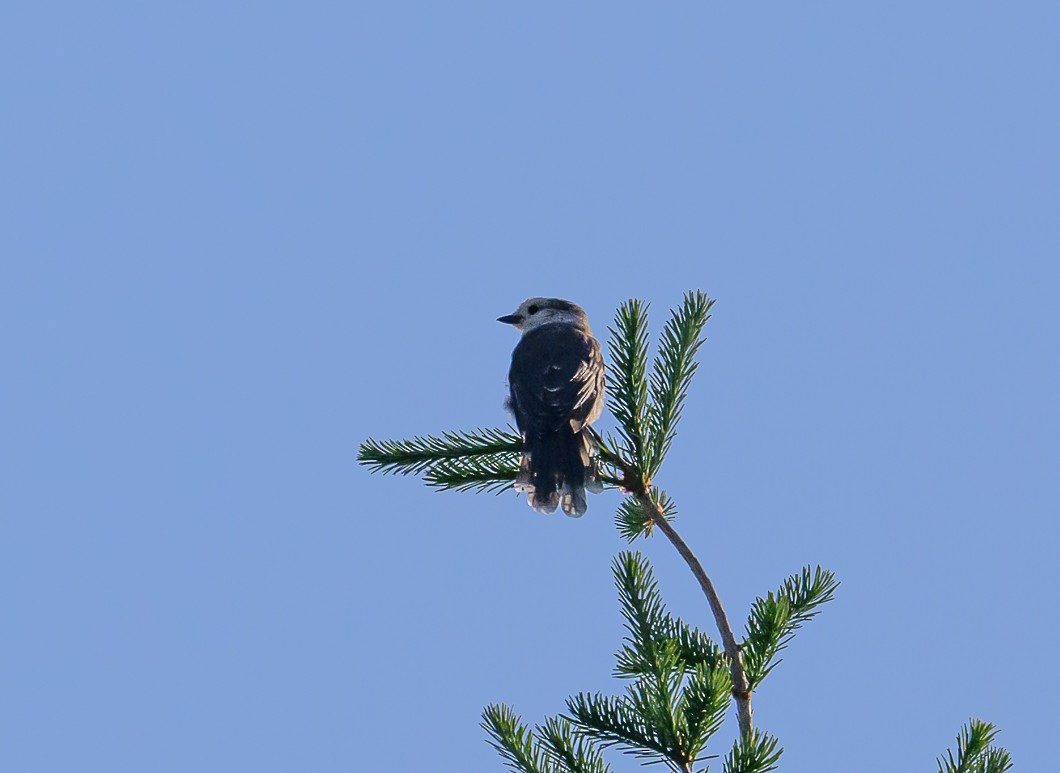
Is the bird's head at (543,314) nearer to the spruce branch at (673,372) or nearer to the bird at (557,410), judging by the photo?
the bird at (557,410)

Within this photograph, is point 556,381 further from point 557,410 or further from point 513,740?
point 513,740

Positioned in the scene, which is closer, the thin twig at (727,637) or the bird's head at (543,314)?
the thin twig at (727,637)

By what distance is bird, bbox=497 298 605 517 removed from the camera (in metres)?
5.43

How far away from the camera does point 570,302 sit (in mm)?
9203

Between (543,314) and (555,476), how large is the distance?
3.95 metres

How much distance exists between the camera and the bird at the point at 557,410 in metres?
5.43

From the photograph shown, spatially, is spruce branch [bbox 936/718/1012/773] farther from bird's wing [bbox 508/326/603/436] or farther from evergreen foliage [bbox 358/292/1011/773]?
bird's wing [bbox 508/326/603/436]

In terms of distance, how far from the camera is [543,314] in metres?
9.33

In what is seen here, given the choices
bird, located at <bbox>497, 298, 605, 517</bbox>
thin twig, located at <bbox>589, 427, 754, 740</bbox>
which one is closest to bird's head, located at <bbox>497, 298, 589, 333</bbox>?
bird, located at <bbox>497, 298, 605, 517</bbox>

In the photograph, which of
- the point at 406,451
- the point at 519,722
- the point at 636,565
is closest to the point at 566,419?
the point at 406,451

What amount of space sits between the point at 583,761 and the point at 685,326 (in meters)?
2.07

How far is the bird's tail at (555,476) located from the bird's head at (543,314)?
336 centimetres

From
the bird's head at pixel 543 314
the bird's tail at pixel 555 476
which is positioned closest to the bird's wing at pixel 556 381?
the bird's tail at pixel 555 476

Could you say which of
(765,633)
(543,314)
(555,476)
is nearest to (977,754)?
(765,633)
